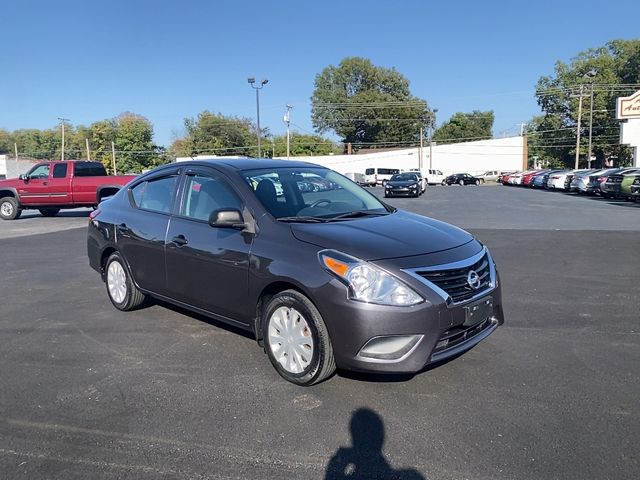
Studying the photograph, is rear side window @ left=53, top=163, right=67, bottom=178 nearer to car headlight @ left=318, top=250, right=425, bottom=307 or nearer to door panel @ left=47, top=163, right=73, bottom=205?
door panel @ left=47, top=163, right=73, bottom=205

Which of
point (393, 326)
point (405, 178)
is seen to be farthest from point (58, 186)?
point (405, 178)

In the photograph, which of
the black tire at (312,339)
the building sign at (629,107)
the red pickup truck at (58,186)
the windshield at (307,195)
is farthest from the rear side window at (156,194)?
the building sign at (629,107)

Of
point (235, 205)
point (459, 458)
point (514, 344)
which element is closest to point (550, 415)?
point (459, 458)

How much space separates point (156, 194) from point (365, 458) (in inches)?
142

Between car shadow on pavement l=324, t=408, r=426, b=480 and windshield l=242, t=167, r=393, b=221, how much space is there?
1705 mm

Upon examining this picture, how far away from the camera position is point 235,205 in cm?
455

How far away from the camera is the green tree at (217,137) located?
87.2 metres

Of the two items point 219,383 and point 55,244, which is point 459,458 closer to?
point 219,383

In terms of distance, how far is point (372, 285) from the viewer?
3605mm

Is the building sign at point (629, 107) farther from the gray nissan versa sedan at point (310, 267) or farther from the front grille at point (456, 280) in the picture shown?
the front grille at point (456, 280)

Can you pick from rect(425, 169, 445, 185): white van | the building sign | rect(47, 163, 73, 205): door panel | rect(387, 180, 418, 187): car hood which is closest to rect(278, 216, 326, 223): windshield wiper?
rect(47, 163, 73, 205): door panel

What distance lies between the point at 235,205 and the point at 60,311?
3002 millimetres

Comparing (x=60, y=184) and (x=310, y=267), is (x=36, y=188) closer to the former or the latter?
(x=60, y=184)

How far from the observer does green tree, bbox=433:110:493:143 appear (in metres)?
106
